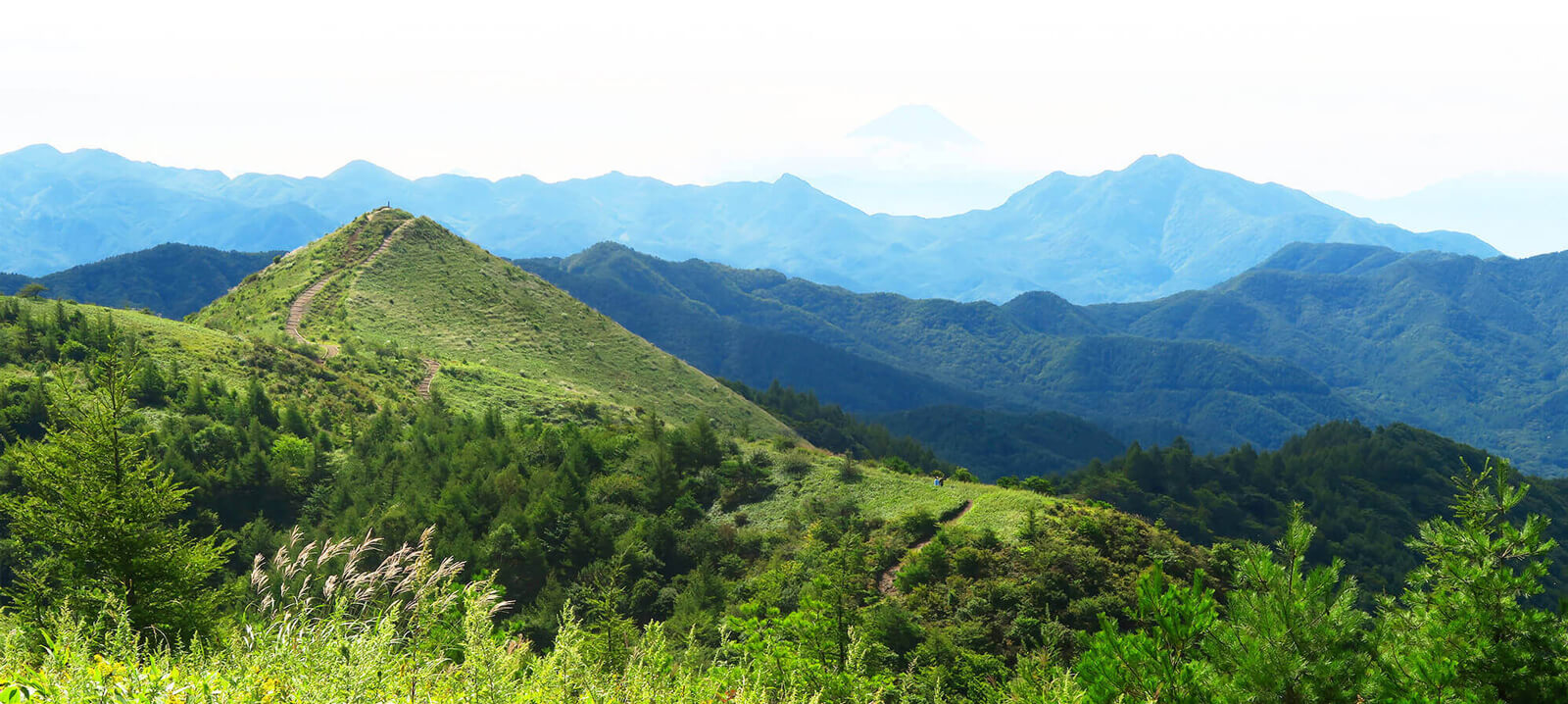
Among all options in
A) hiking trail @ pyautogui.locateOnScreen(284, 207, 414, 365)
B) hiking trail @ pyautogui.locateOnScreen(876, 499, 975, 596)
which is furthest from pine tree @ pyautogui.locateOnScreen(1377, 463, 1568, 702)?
hiking trail @ pyautogui.locateOnScreen(284, 207, 414, 365)

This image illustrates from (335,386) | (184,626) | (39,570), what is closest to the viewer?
(184,626)

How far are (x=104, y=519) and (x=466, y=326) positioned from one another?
3866 inches

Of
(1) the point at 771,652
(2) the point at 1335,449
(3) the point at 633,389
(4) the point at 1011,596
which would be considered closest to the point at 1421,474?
(2) the point at 1335,449

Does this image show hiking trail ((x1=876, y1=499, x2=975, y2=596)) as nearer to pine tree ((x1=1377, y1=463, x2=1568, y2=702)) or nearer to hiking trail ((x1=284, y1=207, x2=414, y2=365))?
pine tree ((x1=1377, y1=463, x2=1568, y2=702))

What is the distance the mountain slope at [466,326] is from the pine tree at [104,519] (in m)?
62.6

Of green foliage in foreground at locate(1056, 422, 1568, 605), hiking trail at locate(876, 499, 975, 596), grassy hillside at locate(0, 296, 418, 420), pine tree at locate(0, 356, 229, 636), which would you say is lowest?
green foliage in foreground at locate(1056, 422, 1568, 605)

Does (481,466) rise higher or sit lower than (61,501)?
lower

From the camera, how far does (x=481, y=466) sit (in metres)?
53.2

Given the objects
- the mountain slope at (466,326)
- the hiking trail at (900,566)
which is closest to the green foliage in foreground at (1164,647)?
the hiking trail at (900,566)

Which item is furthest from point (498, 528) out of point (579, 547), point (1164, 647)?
point (1164, 647)

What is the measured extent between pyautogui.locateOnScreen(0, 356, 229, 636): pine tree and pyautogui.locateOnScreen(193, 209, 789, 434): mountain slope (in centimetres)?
6264

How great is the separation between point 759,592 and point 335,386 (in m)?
57.0

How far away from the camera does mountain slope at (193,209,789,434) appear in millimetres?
91188

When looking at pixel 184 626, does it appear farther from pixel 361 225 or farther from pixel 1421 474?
pixel 1421 474
